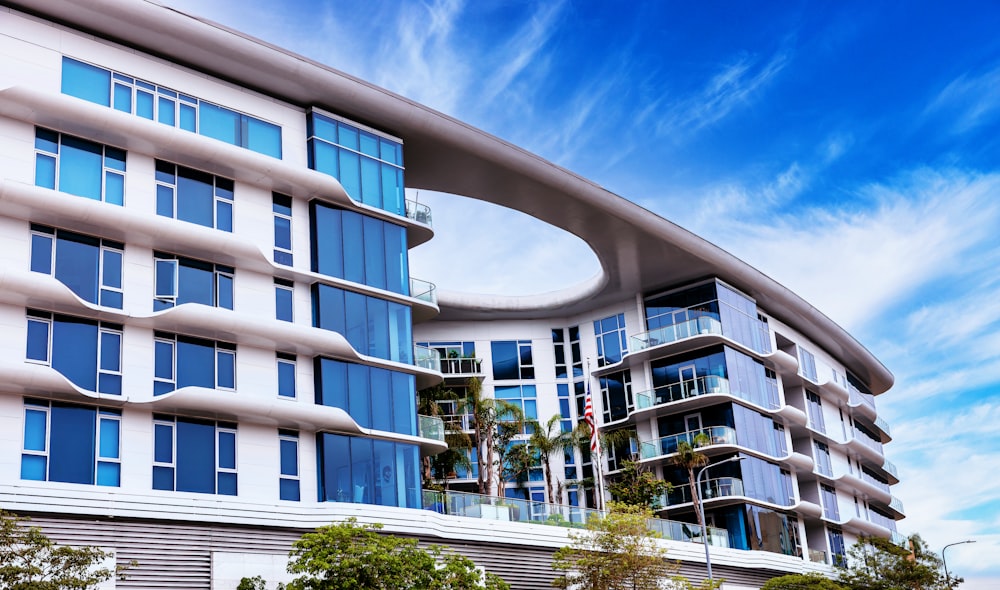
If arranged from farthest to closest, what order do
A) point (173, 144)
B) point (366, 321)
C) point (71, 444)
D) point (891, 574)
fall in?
point (891, 574), point (366, 321), point (173, 144), point (71, 444)

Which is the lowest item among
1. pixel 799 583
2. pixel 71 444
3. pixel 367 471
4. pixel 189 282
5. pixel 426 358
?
pixel 799 583

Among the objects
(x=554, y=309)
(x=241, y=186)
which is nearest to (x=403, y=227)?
(x=241, y=186)

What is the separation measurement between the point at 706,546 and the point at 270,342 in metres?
20.0

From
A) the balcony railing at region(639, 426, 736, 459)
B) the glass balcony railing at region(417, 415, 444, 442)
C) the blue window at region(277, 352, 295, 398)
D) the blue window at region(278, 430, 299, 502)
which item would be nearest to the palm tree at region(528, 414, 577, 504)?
the balcony railing at region(639, 426, 736, 459)

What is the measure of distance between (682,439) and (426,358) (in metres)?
19.9

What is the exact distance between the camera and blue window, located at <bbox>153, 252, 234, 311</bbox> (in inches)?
1389

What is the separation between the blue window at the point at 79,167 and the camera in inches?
1331

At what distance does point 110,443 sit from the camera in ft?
107

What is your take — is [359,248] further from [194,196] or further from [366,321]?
[194,196]

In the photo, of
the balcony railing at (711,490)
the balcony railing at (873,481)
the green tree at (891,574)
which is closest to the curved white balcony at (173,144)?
the balcony railing at (711,490)

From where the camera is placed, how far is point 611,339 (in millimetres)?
62750

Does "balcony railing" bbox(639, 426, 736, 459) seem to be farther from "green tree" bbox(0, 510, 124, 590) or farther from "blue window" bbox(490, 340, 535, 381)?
"green tree" bbox(0, 510, 124, 590)

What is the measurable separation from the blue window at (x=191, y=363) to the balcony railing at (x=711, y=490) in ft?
89.3

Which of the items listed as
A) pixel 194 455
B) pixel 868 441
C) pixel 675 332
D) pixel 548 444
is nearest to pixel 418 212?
pixel 194 455
